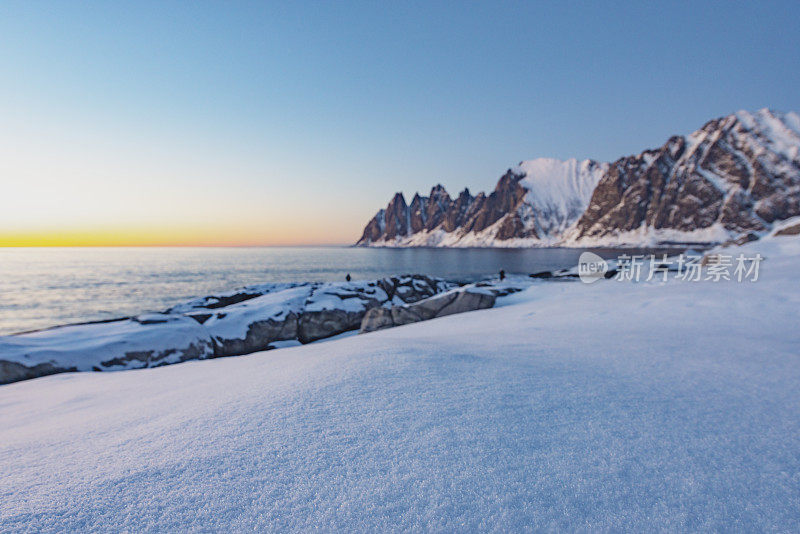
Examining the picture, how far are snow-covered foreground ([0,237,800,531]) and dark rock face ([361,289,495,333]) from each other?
801 cm

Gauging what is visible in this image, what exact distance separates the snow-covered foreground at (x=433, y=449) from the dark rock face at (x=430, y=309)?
801 cm

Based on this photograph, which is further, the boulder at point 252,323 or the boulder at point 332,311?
the boulder at point 332,311

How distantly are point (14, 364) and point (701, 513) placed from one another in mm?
10511

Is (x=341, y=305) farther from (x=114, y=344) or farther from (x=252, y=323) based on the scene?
(x=114, y=344)

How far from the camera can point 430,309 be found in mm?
11742

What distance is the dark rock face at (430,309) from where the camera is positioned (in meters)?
11.5

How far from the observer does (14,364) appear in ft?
22.9

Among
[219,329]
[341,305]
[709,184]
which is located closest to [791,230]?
[341,305]

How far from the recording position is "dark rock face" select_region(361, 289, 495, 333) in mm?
11484

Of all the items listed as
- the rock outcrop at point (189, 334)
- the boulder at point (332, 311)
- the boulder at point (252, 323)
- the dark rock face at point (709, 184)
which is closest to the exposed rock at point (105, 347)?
the rock outcrop at point (189, 334)

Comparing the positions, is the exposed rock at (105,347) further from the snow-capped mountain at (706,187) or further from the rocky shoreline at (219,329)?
the snow-capped mountain at (706,187)

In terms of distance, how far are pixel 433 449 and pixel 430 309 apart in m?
10.1

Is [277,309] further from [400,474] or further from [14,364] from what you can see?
[400,474]

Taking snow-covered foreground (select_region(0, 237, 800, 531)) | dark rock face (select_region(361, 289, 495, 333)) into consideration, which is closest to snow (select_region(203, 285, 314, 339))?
→ dark rock face (select_region(361, 289, 495, 333))
